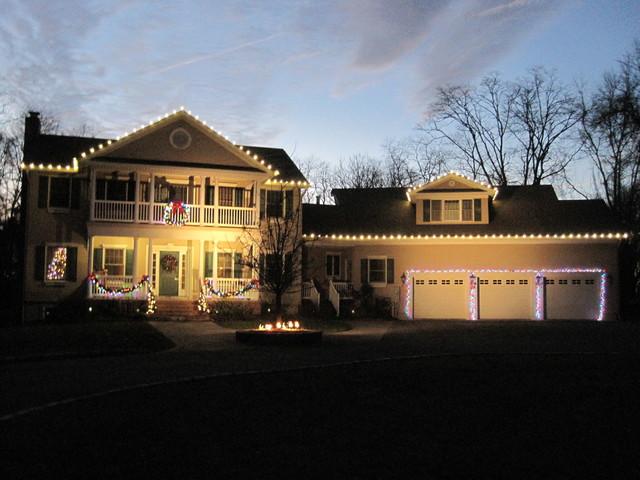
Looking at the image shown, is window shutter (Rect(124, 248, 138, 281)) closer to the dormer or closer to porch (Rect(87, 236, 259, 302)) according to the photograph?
porch (Rect(87, 236, 259, 302))

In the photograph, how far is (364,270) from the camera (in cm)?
2866

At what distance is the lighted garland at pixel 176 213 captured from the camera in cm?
2530

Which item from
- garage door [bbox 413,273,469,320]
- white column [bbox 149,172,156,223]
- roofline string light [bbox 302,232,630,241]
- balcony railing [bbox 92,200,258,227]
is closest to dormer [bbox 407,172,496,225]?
roofline string light [bbox 302,232,630,241]

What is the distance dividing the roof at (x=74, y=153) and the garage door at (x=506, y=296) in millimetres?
8452

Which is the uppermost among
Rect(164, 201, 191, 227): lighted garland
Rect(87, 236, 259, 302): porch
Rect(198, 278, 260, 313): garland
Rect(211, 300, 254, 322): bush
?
Rect(164, 201, 191, 227): lighted garland

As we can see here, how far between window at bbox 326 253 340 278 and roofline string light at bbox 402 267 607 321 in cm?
281

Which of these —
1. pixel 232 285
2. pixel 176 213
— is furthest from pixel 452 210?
pixel 176 213

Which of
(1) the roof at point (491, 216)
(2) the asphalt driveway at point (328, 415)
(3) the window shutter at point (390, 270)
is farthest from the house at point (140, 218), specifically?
(2) the asphalt driveway at point (328, 415)

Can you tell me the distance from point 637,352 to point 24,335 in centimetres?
1497

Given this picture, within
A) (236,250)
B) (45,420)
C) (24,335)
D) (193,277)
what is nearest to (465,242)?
(236,250)

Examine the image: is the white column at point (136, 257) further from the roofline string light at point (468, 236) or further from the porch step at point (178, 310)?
the roofline string light at point (468, 236)

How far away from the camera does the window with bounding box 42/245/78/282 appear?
2530 centimetres

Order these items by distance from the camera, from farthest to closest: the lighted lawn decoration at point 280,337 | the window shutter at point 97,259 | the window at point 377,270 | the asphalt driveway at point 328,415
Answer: the window at point 377,270, the window shutter at point 97,259, the lighted lawn decoration at point 280,337, the asphalt driveway at point 328,415

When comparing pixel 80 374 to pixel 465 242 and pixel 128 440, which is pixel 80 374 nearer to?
pixel 128 440
